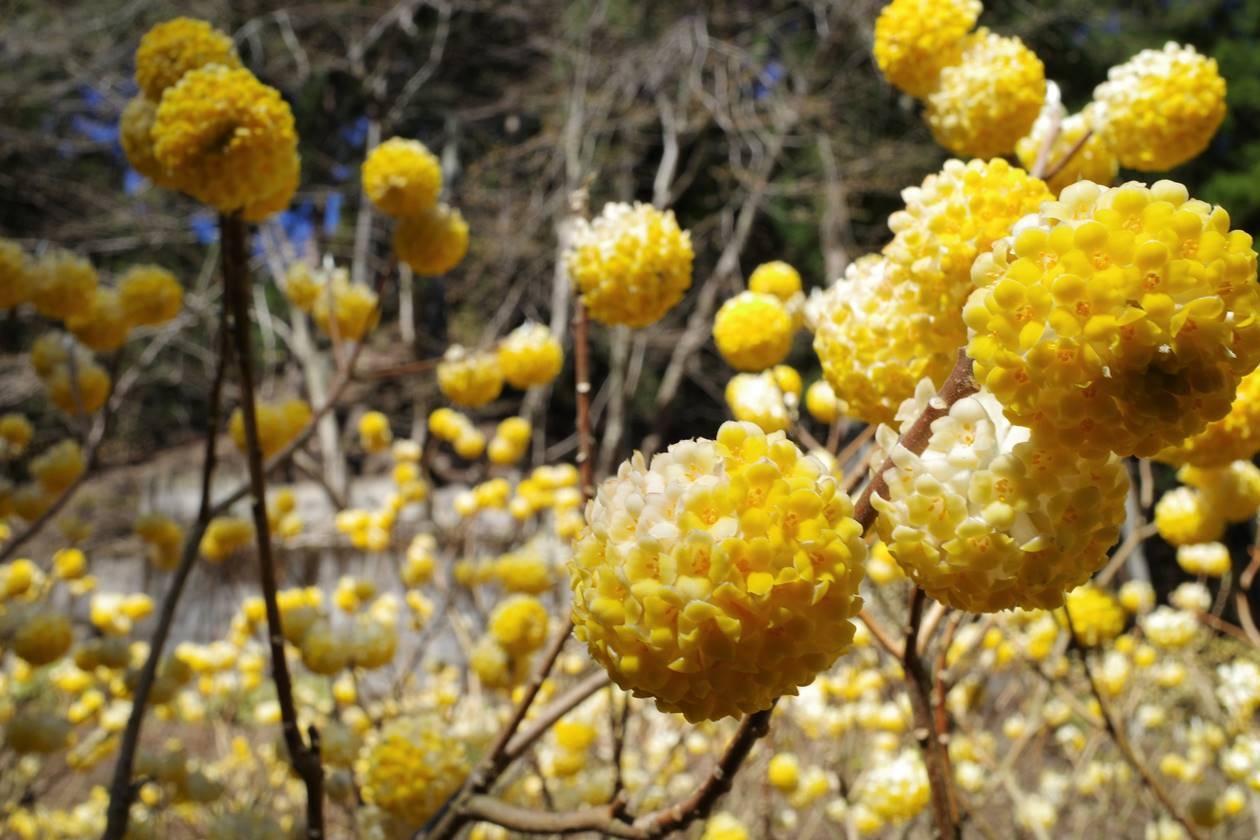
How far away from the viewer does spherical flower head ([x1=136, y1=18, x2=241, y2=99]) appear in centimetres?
84

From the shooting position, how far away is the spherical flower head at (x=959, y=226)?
0.50m

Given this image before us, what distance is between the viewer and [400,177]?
1103 millimetres

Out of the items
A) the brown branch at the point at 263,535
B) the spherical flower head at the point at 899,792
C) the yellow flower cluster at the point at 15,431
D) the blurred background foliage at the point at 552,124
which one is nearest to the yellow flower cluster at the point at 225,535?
the yellow flower cluster at the point at 15,431

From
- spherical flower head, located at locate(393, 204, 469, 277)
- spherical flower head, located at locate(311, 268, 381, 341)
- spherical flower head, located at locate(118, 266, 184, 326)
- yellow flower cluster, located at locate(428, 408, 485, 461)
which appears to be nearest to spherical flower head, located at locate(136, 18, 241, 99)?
spherical flower head, located at locate(393, 204, 469, 277)

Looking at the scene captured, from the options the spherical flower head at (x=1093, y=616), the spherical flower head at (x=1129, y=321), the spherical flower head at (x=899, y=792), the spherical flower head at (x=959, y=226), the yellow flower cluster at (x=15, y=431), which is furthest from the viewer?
the spherical flower head at (x=1093, y=616)

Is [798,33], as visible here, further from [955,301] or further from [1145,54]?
[955,301]

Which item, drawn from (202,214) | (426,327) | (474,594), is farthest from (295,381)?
(474,594)

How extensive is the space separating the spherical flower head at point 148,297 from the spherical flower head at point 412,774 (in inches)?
28.7

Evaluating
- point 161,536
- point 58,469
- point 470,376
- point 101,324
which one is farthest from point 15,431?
point 470,376

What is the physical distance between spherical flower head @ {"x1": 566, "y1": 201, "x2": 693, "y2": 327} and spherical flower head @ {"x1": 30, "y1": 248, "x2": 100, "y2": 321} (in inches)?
29.0

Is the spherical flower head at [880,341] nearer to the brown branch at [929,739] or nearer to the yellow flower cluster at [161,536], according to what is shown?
the brown branch at [929,739]

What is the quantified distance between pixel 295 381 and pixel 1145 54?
26.4 ft

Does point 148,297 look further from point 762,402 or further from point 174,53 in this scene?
point 762,402

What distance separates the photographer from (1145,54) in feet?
2.81
